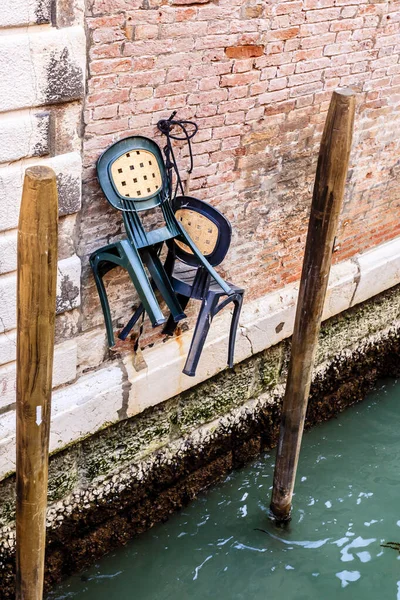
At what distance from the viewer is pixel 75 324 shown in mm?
3812

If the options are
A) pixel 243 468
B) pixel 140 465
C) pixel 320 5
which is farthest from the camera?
pixel 243 468

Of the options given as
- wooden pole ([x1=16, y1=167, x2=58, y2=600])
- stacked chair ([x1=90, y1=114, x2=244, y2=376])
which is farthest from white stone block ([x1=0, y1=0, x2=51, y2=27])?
wooden pole ([x1=16, y1=167, x2=58, y2=600])

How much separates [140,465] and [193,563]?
0.60 metres

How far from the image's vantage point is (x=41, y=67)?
307cm

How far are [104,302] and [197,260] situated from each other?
505mm

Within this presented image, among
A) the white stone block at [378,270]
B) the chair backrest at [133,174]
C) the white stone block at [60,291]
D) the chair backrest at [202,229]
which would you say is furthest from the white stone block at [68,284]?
the white stone block at [378,270]

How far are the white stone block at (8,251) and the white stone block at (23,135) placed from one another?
33 centimetres

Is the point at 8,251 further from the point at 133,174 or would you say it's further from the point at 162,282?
the point at 162,282

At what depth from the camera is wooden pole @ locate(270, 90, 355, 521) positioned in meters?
3.55

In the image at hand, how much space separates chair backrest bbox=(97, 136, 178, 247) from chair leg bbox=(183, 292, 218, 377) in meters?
0.38

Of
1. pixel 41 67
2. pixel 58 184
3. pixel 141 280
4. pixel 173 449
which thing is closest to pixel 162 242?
pixel 141 280

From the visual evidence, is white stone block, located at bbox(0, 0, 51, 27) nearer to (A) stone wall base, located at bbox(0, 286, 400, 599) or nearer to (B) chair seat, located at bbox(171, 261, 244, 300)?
(B) chair seat, located at bbox(171, 261, 244, 300)

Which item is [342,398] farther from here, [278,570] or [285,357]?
[278,570]

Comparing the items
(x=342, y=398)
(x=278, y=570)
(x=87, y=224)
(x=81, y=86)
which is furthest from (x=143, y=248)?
(x=342, y=398)
